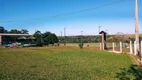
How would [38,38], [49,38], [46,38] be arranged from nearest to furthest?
[38,38], [46,38], [49,38]

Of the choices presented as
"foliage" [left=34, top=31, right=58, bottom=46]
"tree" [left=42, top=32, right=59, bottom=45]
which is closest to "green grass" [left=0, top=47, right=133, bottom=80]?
"foliage" [left=34, top=31, right=58, bottom=46]

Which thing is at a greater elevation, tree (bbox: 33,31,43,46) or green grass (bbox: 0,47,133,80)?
tree (bbox: 33,31,43,46)

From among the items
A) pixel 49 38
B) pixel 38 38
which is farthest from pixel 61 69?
pixel 49 38

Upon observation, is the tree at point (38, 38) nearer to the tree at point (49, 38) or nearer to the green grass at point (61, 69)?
the tree at point (49, 38)

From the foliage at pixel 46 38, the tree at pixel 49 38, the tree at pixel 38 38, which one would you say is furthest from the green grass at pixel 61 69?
the tree at pixel 49 38

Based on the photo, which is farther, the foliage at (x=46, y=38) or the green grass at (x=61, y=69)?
the foliage at (x=46, y=38)

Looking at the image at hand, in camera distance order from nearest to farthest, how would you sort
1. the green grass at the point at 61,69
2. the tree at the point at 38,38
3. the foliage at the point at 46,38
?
the green grass at the point at 61,69 < the tree at the point at 38,38 < the foliage at the point at 46,38

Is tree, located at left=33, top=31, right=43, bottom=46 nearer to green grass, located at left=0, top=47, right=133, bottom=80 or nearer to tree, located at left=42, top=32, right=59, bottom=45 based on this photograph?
tree, located at left=42, top=32, right=59, bottom=45

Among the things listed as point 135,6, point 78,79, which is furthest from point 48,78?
point 135,6

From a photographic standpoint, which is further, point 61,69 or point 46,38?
point 46,38

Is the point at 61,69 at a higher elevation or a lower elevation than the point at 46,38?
lower

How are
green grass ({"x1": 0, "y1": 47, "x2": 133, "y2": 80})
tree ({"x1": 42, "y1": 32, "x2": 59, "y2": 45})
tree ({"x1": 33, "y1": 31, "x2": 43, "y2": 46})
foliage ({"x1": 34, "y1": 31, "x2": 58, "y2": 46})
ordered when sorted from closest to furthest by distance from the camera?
green grass ({"x1": 0, "y1": 47, "x2": 133, "y2": 80}), tree ({"x1": 33, "y1": 31, "x2": 43, "y2": 46}), foliage ({"x1": 34, "y1": 31, "x2": 58, "y2": 46}), tree ({"x1": 42, "y1": 32, "x2": 59, "y2": 45})

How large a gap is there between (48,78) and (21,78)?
3.48ft

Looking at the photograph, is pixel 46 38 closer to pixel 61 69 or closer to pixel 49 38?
pixel 49 38
